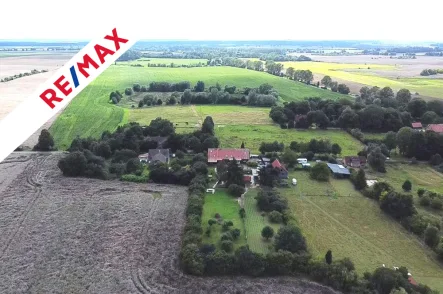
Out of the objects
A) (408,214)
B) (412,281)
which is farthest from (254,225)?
(408,214)

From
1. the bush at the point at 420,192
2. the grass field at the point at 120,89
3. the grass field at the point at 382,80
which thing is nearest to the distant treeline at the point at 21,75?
the grass field at the point at 120,89

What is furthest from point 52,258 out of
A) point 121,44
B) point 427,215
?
point 427,215

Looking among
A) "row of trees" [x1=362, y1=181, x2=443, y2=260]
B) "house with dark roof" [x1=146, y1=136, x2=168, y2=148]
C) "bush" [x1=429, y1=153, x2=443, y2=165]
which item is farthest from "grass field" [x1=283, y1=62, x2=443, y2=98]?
"house with dark roof" [x1=146, y1=136, x2=168, y2=148]

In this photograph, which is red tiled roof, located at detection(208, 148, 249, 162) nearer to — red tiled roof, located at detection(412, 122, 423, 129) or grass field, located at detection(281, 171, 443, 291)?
grass field, located at detection(281, 171, 443, 291)

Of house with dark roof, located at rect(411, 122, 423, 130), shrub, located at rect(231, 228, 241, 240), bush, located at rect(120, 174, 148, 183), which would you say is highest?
house with dark roof, located at rect(411, 122, 423, 130)

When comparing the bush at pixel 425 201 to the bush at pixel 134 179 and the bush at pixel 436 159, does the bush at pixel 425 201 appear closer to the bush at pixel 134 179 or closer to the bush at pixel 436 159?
the bush at pixel 436 159

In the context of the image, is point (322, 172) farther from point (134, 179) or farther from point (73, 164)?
point (73, 164)
